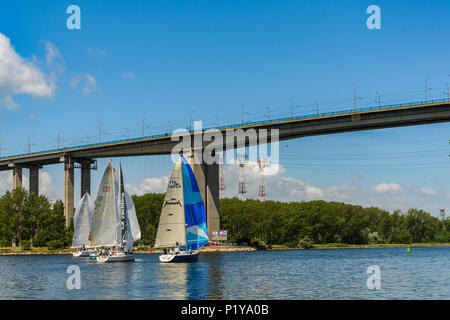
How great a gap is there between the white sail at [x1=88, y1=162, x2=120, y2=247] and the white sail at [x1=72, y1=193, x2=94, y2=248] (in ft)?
84.8

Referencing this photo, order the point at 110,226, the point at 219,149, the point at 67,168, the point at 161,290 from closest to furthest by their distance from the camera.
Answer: the point at 161,290, the point at 110,226, the point at 219,149, the point at 67,168

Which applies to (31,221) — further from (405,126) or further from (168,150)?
(405,126)

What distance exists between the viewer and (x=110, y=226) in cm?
8012

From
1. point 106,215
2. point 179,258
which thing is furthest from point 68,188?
point 179,258

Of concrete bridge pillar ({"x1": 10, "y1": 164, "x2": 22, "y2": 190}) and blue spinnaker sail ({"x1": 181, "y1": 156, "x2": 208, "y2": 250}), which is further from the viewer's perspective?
concrete bridge pillar ({"x1": 10, "y1": 164, "x2": 22, "y2": 190})

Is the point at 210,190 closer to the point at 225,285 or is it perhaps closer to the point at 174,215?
the point at 174,215

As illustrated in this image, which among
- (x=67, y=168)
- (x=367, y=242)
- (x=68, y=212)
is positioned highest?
(x=67, y=168)

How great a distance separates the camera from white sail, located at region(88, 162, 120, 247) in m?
80.0

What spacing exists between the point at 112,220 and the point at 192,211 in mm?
17576

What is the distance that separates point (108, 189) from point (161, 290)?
3924cm

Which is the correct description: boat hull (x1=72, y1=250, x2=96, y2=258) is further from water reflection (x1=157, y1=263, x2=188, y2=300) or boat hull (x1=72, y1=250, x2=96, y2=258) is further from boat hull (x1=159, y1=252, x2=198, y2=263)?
boat hull (x1=159, y1=252, x2=198, y2=263)

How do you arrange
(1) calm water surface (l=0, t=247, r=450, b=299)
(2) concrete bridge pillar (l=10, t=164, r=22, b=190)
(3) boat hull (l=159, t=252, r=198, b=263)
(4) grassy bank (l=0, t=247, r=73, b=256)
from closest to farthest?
1. (1) calm water surface (l=0, t=247, r=450, b=299)
2. (3) boat hull (l=159, t=252, r=198, b=263)
3. (4) grassy bank (l=0, t=247, r=73, b=256)
4. (2) concrete bridge pillar (l=10, t=164, r=22, b=190)

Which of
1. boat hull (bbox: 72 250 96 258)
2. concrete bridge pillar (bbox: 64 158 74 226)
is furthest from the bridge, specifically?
boat hull (bbox: 72 250 96 258)
